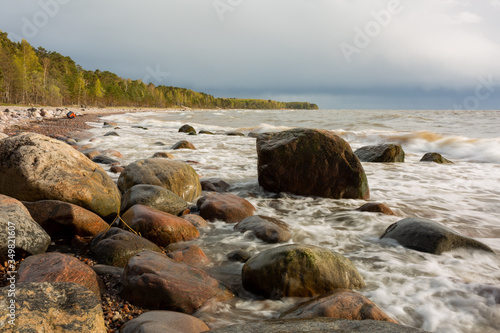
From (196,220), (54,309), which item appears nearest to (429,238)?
(196,220)

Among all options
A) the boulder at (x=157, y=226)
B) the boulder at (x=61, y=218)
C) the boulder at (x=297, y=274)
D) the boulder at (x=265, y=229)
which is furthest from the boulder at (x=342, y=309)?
the boulder at (x=61, y=218)

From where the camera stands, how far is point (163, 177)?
18.0 ft

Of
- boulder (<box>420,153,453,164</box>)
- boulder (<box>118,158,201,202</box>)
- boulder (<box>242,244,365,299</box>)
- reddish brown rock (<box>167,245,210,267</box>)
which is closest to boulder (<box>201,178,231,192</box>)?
boulder (<box>118,158,201,202</box>)

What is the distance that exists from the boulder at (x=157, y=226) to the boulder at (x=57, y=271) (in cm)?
109

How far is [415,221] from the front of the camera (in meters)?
4.05

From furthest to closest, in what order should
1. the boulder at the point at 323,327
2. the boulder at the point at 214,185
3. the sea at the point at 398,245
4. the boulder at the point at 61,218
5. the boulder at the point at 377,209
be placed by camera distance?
the boulder at the point at 214,185
the boulder at the point at 377,209
the boulder at the point at 61,218
the sea at the point at 398,245
the boulder at the point at 323,327

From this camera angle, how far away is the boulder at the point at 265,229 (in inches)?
158

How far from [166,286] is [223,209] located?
7.70 ft

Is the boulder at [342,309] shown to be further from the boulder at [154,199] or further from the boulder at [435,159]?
the boulder at [435,159]

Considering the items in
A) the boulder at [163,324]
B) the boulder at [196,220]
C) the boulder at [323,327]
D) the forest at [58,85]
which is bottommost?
the boulder at [196,220]

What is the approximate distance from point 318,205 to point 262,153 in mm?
1626

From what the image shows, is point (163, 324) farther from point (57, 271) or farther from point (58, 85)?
→ point (58, 85)

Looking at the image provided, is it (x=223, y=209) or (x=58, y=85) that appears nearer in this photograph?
(x=223, y=209)

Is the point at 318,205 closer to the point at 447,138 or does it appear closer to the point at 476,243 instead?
the point at 476,243
